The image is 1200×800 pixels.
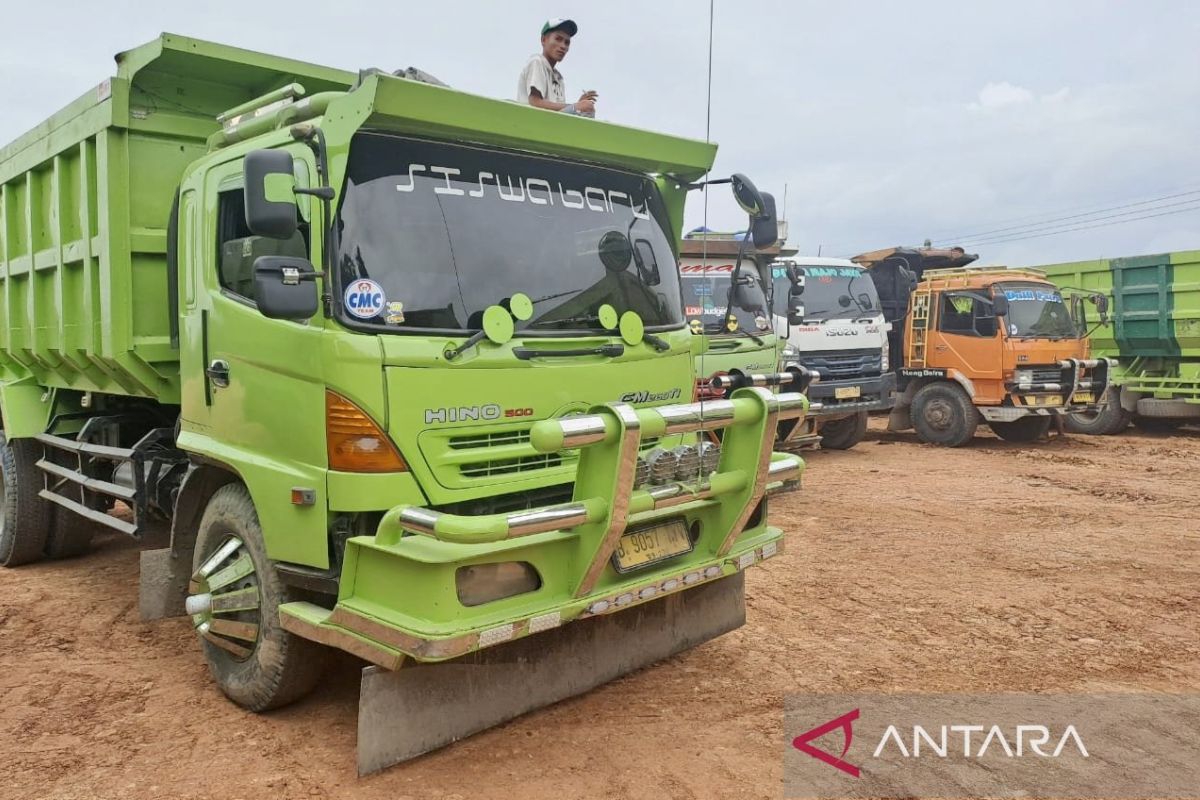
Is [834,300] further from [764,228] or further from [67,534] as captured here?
[67,534]

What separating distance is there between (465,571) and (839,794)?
150 centimetres

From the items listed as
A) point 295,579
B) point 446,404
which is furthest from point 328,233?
point 295,579

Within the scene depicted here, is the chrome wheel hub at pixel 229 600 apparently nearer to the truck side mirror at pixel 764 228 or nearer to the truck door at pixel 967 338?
the truck side mirror at pixel 764 228

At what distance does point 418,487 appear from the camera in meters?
3.34

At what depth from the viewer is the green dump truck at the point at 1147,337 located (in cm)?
1368

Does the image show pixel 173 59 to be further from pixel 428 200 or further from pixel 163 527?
pixel 163 527

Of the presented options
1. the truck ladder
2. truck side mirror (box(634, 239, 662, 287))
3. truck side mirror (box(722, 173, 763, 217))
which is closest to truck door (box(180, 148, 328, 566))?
truck side mirror (box(634, 239, 662, 287))

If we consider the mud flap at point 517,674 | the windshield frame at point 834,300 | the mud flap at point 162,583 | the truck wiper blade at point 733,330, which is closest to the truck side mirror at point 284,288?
the mud flap at point 517,674

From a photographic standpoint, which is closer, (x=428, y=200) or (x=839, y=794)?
(x=839, y=794)

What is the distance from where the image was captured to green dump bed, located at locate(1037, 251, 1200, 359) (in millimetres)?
13656

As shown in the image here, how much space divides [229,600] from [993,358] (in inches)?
434

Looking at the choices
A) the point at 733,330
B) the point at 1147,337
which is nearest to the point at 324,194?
the point at 733,330

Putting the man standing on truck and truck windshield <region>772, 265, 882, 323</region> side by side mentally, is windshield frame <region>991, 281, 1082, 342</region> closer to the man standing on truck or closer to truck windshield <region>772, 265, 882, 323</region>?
truck windshield <region>772, 265, 882, 323</region>

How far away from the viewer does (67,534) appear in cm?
647
